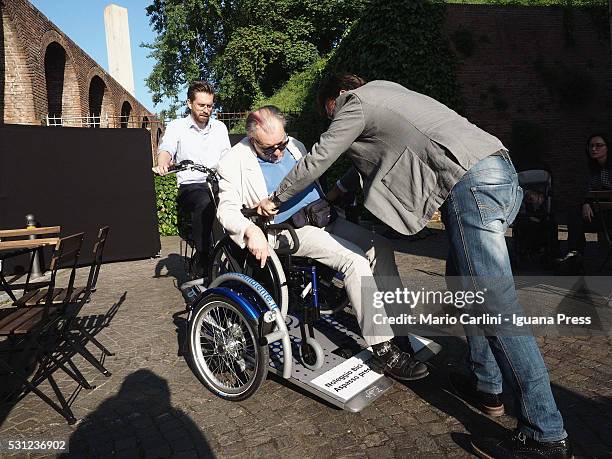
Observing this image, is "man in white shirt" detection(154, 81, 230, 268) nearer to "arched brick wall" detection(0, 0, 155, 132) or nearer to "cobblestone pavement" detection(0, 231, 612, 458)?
"cobblestone pavement" detection(0, 231, 612, 458)

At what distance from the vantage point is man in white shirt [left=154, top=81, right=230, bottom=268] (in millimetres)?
4504

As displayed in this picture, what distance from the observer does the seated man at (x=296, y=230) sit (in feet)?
9.34

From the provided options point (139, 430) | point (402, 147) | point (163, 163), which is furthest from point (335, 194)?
point (139, 430)

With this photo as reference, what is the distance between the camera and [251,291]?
2998mm

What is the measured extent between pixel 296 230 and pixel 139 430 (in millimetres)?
1480

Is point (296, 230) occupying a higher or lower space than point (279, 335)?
higher

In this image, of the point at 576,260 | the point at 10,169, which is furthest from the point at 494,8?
the point at 10,169

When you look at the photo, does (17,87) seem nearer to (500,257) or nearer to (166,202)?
(166,202)

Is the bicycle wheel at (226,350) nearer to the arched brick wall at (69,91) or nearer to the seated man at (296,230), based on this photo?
the seated man at (296,230)

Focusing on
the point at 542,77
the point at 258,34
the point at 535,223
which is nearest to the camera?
the point at 535,223

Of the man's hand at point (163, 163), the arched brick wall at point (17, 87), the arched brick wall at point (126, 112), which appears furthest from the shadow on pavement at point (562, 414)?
the arched brick wall at point (126, 112)

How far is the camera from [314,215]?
315 centimetres

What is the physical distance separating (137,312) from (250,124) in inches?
117

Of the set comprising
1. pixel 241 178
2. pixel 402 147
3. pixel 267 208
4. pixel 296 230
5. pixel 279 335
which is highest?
pixel 402 147
